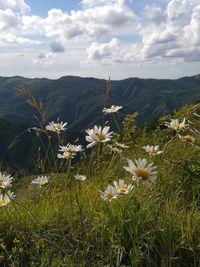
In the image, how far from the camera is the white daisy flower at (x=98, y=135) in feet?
11.7

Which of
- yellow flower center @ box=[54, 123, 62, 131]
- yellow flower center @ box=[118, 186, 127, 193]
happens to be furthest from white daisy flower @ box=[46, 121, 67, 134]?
yellow flower center @ box=[118, 186, 127, 193]

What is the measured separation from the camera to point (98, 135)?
3691 millimetres

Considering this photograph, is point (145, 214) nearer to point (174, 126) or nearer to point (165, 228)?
point (165, 228)

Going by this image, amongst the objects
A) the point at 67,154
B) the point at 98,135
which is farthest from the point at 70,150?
the point at 98,135

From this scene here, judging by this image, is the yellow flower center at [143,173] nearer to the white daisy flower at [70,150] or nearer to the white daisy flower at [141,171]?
the white daisy flower at [141,171]

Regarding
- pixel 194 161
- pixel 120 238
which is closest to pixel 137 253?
pixel 120 238

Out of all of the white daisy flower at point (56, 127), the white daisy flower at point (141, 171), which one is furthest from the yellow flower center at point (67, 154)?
the white daisy flower at point (141, 171)

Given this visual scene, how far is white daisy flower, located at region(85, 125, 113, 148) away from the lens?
3.57 meters

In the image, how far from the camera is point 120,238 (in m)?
3.48

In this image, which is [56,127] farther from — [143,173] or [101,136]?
[143,173]

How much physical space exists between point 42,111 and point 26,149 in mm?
175511

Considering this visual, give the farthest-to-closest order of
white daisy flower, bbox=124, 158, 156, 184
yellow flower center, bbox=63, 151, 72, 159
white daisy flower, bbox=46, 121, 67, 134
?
white daisy flower, bbox=46, 121, 67, 134
yellow flower center, bbox=63, 151, 72, 159
white daisy flower, bbox=124, 158, 156, 184

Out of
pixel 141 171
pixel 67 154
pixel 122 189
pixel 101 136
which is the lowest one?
pixel 122 189

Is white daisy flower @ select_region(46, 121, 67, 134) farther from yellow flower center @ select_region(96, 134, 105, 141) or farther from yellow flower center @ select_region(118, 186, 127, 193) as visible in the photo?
yellow flower center @ select_region(118, 186, 127, 193)
